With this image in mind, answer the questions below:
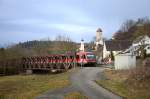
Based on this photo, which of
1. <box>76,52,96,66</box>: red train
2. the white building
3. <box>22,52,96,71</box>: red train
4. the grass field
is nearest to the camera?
the grass field

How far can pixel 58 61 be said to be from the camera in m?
70.2

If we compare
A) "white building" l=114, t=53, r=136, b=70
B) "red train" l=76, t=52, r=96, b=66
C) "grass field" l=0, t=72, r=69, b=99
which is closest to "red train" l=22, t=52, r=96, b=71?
"red train" l=76, t=52, r=96, b=66

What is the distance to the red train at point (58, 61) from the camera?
58.0 m

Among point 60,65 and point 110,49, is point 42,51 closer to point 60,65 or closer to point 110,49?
point 110,49

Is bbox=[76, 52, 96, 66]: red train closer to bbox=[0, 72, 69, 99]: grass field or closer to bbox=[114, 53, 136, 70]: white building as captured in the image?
bbox=[114, 53, 136, 70]: white building

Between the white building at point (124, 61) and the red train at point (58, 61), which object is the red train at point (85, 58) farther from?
the white building at point (124, 61)

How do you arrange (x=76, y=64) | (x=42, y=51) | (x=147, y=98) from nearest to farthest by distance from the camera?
(x=147, y=98)
(x=76, y=64)
(x=42, y=51)

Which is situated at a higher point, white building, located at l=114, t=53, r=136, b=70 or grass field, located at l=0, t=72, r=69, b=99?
white building, located at l=114, t=53, r=136, b=70

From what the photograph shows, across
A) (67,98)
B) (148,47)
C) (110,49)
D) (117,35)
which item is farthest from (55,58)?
(117,35)

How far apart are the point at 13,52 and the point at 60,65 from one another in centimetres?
2710

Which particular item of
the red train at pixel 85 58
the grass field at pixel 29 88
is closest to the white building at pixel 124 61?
the grass field at pixel 29 88

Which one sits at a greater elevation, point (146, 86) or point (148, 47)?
point (148, 47)

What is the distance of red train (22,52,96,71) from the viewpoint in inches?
2285

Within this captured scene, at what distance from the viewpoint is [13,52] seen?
3612 inches
